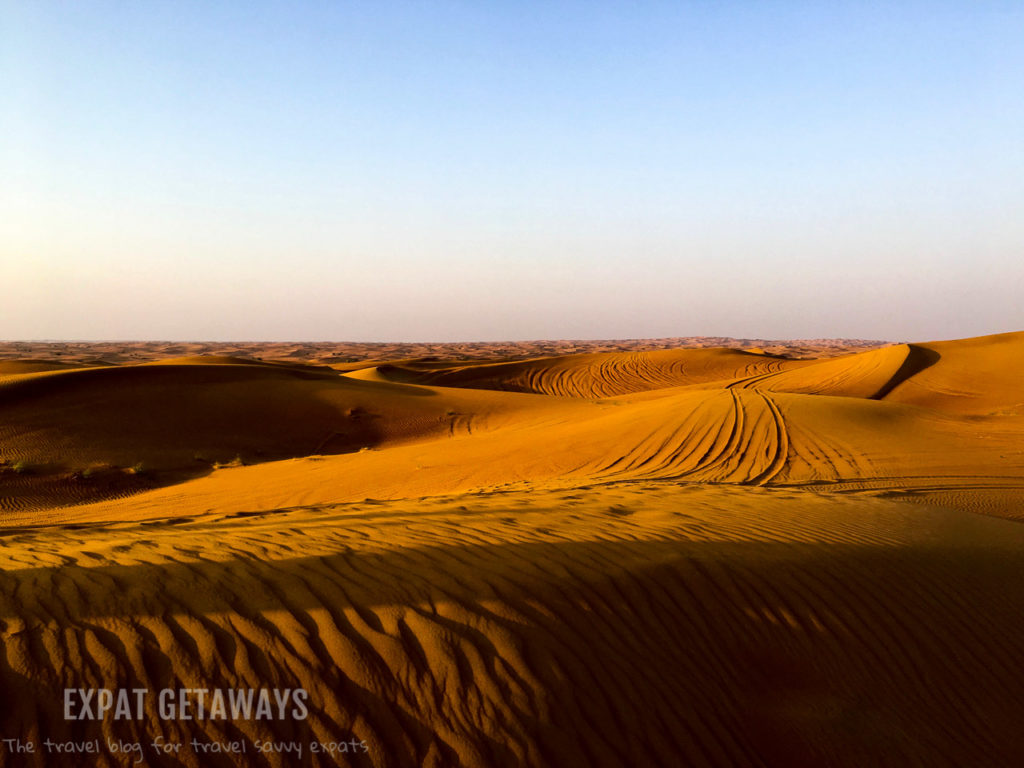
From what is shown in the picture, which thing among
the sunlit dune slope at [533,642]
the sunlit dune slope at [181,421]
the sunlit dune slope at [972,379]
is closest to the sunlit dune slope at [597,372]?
the sunlit dune slope at [972,379]

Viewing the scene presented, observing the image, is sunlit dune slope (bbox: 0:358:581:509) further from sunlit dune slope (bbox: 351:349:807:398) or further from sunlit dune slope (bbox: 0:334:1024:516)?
sunlit dune slope (bbox: 351:349:807:398)

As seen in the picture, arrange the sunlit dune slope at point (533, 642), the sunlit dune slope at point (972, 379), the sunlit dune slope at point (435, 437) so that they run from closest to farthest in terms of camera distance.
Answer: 1. the sunlit dune slope at point (533, 642)
2. the sunlit dune slope at point (435, 437)
3. the sunlit dune slope at point (972, 379)

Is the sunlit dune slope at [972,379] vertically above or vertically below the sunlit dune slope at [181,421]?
above

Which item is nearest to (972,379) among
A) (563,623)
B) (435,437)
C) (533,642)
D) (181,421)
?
(435,437)

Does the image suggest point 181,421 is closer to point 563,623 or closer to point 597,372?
point 563,623

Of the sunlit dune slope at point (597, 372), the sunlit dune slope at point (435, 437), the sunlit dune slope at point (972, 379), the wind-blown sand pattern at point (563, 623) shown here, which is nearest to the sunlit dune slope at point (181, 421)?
the sunlit dune slope at point (435, 437)

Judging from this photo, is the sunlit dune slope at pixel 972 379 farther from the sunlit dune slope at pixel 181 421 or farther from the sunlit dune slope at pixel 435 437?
the sunlit dune slope at pixel 181 421

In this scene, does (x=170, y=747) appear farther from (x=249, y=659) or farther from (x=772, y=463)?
(x=772, y=463)

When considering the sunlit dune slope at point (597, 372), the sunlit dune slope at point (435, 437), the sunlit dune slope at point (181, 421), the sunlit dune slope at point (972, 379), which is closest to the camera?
the sunlit dune slope at point (435, 437)

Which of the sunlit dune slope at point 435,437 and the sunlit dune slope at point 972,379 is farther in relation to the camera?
the sunlit dune slope at point 972,379

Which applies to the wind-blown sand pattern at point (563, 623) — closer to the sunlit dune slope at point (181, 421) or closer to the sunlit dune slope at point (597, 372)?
the sunlit dune slope at point (181, 421)

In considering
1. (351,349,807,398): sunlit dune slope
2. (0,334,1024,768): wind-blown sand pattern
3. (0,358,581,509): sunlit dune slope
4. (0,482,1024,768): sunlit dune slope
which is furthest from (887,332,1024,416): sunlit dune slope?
(0,482,1024,768): sunlit dune slope

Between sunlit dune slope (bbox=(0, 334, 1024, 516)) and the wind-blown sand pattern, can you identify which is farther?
sunlit dune slope (bbox=(0, 334, 1024, 516))

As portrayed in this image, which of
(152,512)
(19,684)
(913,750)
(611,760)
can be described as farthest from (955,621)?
(152,512)
